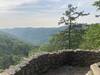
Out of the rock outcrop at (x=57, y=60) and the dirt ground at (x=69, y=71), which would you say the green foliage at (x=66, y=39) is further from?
the dirt ground at (x=69, y=71)

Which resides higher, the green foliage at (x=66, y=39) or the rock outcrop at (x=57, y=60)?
the rock outcrop at (x=57, y=60)

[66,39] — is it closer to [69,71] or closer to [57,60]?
[57,60]

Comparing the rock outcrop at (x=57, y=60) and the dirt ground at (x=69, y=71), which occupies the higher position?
the rock outcrop at (x=57, y=60)

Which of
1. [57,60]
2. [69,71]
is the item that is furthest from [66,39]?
[69,71]

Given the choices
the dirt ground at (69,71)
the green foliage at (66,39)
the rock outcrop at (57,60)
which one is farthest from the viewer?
the green foliage at (66,39)

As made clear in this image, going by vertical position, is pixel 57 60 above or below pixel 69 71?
above

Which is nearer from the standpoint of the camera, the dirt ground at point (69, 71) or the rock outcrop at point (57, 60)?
the rock outcrop at point (57, 60)

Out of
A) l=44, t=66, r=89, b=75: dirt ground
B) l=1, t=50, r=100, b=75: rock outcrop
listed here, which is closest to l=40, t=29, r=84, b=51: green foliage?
l=1, t=50, r=100, b=75: rock outcrop

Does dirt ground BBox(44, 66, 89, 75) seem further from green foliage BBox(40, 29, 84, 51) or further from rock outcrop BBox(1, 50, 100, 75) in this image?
green foliage BBox(40, 29, 84, 51)

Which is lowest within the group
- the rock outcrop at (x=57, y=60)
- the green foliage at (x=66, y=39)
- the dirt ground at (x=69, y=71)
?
the green foliage at (x=66, y=39)

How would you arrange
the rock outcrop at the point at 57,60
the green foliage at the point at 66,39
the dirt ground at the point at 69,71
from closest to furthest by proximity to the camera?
1. the rock outcrop at the point at 57,60
2. the dirt ground at the point at 69,71
3. the green foliage at the point at 66,39

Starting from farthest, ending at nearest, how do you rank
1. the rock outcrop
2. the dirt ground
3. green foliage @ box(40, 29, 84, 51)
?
green foliage @ box(40, 29, 84, 51) < the dirt ground < the rock outcrop

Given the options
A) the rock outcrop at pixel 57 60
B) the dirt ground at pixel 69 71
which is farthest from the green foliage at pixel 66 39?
the dirt ground at pixel 69 71

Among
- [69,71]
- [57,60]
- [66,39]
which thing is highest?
[57,60]
